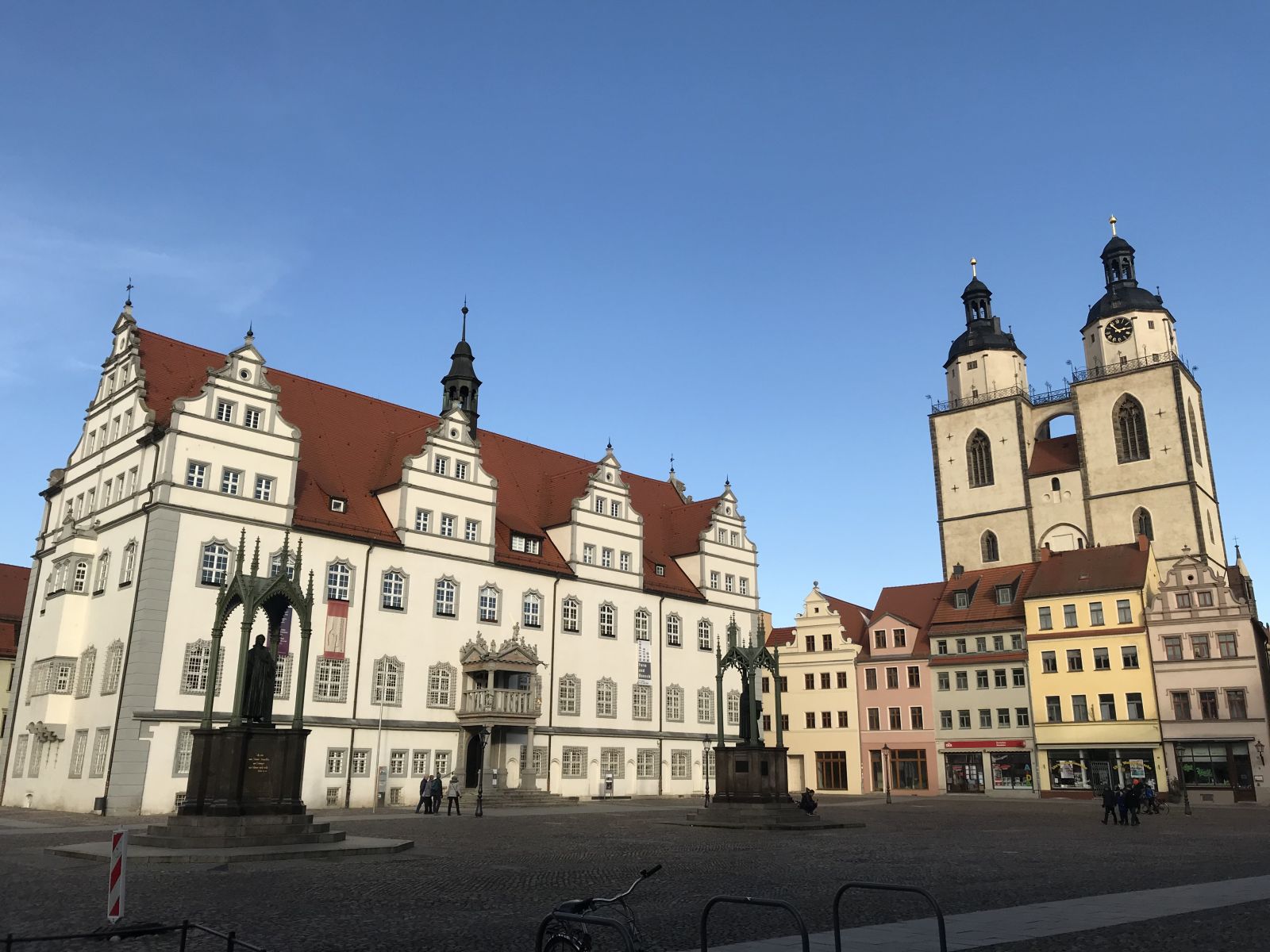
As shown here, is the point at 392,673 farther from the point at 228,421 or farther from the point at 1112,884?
the point at 1112,884

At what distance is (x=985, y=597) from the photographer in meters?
63.5

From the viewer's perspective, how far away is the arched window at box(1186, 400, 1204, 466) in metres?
72.2

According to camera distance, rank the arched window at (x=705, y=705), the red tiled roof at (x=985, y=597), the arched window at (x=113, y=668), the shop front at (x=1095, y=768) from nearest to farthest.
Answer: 1. the arched window at (x=113, y=668)
2. the shop front at (x=1095, y=768)
3. the arched window at (x=705, y=705)
4. the red tiled roof at (x=985, y=597)

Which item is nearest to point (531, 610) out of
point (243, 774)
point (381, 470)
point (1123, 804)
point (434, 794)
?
point (381, 470)

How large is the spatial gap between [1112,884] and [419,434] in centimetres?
3896

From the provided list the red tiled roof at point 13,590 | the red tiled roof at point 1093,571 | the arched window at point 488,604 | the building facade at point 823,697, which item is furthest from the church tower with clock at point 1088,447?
the red tiled roof at point 13,590

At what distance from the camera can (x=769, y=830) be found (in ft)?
93.8

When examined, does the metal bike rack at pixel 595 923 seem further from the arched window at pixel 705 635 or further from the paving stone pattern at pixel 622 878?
the arched window at pixel 705 635

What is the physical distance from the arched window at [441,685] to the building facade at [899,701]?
29274 mm

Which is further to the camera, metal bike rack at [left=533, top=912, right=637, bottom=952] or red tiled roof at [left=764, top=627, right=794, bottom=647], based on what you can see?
red tiled roof at [left=764, top=627, right=794, bottom=647]

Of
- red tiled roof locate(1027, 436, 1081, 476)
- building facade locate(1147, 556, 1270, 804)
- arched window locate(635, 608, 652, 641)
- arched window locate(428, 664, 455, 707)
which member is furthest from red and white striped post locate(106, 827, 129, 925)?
red tiled roof locate(1027, 436, 1081, 476)

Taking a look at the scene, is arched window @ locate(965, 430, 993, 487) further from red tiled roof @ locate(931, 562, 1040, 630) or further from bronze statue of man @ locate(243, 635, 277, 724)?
bronze statue of man @ locate(243, 635, 277, 724)

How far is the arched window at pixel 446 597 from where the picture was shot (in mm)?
→ 44844

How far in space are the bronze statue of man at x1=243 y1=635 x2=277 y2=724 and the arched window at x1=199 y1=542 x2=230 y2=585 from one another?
17036 mm
